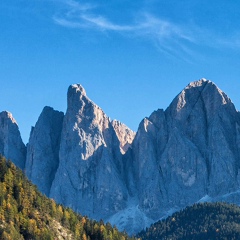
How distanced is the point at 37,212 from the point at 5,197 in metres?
6.23

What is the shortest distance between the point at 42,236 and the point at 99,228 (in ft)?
77.6

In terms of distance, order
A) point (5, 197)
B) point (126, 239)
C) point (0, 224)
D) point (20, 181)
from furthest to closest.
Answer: point (126, 239) < point (20, 181) < point (5, 197) < point (0, 224)

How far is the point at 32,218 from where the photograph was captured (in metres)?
131

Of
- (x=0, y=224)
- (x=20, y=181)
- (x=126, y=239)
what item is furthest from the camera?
(x=126, y=239)

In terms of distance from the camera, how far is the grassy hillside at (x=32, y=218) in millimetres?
125000

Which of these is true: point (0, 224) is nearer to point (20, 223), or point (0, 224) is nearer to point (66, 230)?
point (20, 223)

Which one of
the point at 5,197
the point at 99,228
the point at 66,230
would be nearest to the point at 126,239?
the point at 99,228

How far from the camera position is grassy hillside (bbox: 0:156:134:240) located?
125 m

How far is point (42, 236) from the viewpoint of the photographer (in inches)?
4931

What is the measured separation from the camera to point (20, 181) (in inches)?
5551

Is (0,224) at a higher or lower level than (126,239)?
lower

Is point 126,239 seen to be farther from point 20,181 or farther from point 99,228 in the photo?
point 20,181

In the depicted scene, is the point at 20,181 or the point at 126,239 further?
the point at 126,239

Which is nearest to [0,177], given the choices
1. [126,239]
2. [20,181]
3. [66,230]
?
[20,181]
